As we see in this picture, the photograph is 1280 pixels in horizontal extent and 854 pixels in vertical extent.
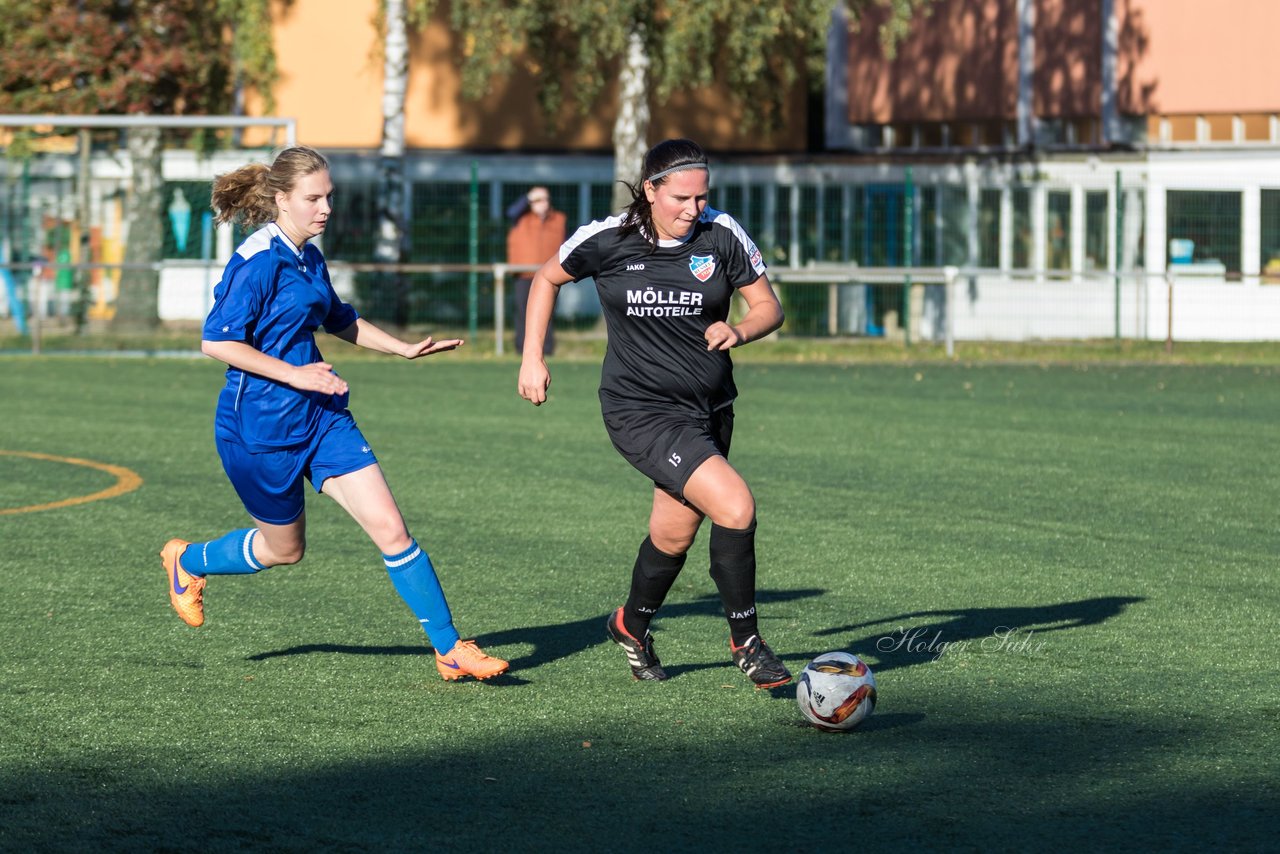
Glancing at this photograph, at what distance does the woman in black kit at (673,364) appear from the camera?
6566 millimetres

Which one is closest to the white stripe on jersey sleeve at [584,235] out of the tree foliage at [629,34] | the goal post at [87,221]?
the goal post at [87,221]

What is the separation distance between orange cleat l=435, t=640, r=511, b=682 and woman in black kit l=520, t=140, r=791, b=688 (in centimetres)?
48

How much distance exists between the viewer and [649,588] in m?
6.90

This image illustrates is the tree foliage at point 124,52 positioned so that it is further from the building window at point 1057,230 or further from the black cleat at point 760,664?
the black cleat at point 760,664

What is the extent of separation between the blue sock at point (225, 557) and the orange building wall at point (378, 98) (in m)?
26.8

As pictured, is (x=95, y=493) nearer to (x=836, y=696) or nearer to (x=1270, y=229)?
(x=836, y=696)

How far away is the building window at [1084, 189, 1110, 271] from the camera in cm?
2962

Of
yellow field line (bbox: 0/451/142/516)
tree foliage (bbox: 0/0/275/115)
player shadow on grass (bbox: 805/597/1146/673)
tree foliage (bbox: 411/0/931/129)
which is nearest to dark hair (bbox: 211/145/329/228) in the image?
player shadow on grass (bbox: 805/597/1146/673)

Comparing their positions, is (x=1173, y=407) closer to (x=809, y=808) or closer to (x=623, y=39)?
(x=623, y=39)

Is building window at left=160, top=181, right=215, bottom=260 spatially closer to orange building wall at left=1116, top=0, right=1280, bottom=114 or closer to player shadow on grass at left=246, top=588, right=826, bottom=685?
orange building wall at left=1116, top=0, right=1280, bottom=114

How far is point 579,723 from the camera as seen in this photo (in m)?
6.25

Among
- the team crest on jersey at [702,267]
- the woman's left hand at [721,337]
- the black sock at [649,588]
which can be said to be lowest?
the black sock at [649,588]

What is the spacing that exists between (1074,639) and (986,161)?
24201 millimetres

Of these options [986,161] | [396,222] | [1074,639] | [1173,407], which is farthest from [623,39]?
[1074,639]
